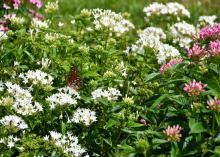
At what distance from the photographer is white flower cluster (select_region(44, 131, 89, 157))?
355 centimetres

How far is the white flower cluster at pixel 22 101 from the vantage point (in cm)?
373

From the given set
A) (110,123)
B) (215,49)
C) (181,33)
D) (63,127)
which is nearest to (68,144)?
(63,127)

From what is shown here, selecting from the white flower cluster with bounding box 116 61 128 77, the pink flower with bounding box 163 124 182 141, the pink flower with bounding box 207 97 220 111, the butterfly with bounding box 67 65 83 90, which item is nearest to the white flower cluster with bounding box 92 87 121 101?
the butterfly with bounding box 67 65 83 90

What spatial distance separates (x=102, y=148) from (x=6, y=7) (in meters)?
2.14

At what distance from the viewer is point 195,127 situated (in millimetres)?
3316

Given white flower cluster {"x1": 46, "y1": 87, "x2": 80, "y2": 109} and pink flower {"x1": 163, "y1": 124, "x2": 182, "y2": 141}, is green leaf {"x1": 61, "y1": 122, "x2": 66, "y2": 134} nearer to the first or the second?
white flower cluster {"x1": 46, "y1": 87, "x2": 80, "y2": 109}

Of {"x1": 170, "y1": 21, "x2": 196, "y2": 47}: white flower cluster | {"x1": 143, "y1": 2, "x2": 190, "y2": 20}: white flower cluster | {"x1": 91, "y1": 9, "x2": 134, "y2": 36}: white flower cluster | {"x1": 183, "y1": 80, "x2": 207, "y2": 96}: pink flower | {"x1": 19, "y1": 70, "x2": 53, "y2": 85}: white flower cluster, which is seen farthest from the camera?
{"x1": 143, "y1": 2, "x2": 190, "y2": 20}: white flower cluster

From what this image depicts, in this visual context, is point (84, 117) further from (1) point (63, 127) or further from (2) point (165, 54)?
(2) point (165, 54)

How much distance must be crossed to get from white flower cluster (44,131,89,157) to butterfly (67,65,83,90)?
480mm

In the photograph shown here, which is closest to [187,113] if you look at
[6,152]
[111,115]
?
[111,115]

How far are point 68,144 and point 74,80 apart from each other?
2.05 ft

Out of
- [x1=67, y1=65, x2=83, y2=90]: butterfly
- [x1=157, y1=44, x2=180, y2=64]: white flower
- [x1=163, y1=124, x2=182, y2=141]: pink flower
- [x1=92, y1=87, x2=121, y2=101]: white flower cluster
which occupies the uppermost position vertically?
[x1=157, y1=44, x2=180, y2=64]: white flower

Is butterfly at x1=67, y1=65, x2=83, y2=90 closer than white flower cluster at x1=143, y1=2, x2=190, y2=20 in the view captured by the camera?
Yes

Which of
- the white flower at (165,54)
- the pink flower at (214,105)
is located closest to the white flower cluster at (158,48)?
the white flower at (165,54)
